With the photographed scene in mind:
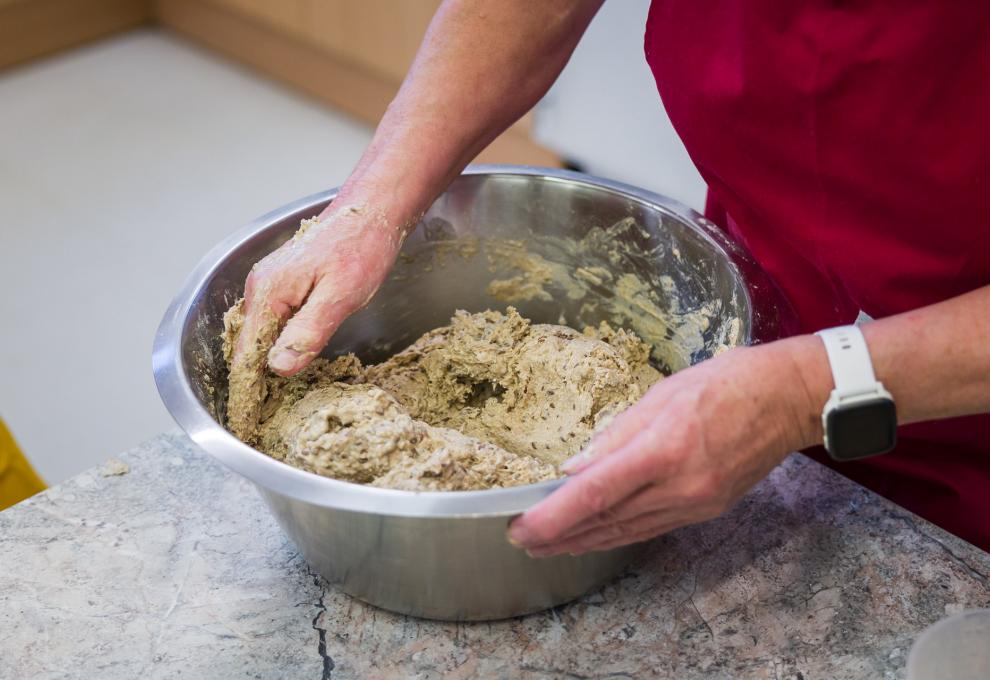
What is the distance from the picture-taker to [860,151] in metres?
0.91

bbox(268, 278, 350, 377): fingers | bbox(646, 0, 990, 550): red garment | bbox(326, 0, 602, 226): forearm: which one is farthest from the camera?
bbox(326, 0, 602, 226): forearm

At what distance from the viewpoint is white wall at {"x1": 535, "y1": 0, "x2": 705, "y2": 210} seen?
7.07ft

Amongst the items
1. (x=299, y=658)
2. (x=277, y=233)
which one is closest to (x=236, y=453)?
(x=299, y=658)

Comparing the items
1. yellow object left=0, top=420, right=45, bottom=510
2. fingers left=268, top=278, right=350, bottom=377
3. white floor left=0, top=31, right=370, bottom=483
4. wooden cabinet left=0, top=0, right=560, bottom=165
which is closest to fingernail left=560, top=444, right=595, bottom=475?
fingers left=268, top=278, right=350, bottom=377

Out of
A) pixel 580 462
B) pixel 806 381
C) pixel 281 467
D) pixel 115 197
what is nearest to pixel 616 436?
pixel 580 462

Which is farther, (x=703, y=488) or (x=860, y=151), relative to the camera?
(x=860, y=151)

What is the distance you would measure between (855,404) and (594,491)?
0.22m

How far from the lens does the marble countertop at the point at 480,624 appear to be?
0.86 m

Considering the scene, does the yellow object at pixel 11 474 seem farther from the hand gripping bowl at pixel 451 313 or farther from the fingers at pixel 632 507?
the fingers at pixel 632 507

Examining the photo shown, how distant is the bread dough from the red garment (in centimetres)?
25

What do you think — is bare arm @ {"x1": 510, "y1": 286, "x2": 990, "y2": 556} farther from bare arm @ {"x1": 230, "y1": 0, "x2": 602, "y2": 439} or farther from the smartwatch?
bare arm @ {"x1": 230, "y1": 0, "x2": 602, "y2": 439}

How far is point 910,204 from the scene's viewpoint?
2.94 ft

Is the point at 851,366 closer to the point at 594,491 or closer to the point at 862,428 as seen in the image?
the point at 862,428

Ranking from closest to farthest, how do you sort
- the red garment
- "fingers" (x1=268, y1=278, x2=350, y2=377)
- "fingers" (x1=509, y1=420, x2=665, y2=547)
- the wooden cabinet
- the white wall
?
"fingers" (x1=509, y1=420, x2=665, y2=547), the red garment, "fingers" (x1=268, y1=278, x2=350, y2=377), the white wall, the wooden cabinet
